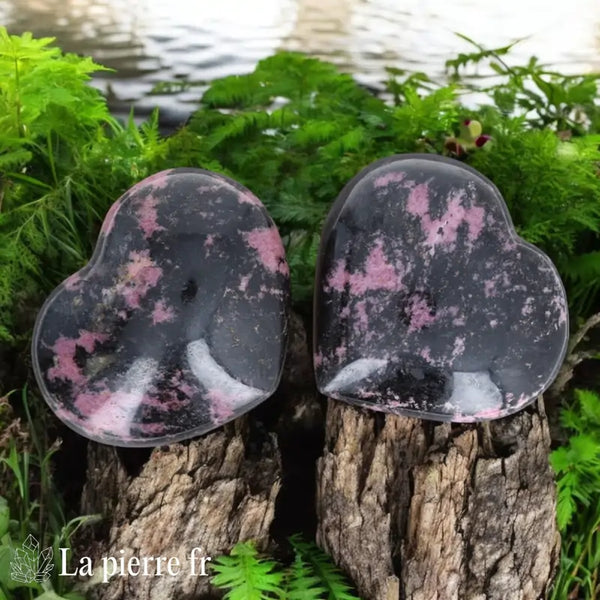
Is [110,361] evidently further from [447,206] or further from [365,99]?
→ [365,99]

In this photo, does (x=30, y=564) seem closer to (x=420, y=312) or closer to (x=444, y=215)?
(x=420, y=312)

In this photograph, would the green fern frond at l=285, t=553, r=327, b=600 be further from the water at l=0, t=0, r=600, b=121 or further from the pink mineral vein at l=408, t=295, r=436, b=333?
the water at l=0, t=0, r=600, b=121

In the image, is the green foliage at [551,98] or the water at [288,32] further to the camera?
the water at [288,32]

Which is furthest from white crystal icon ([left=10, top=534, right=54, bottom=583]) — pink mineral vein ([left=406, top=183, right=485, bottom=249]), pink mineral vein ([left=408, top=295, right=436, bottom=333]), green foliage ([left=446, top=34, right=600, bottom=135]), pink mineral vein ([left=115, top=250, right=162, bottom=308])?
green foliage ([left=446, top=34, right=600, bottom=135])

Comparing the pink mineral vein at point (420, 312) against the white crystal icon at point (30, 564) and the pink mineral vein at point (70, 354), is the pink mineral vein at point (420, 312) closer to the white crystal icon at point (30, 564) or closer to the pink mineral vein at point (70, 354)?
the pink mineral vein at point (70, 354)

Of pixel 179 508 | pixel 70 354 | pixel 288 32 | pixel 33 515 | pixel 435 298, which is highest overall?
pixel 288 32

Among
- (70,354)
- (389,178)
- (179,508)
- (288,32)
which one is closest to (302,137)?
(389,178)

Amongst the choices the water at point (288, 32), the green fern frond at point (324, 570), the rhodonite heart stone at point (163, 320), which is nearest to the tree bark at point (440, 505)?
Result: the green fern frond at point (324, 570)
